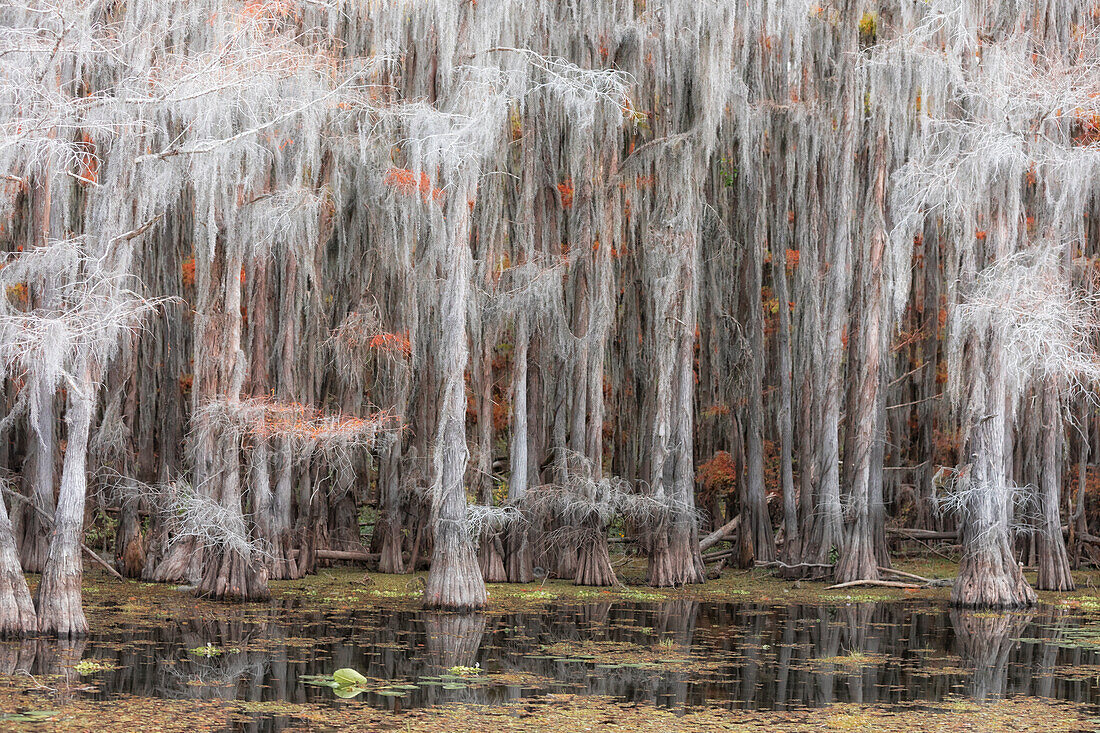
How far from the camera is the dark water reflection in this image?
8.80 meters

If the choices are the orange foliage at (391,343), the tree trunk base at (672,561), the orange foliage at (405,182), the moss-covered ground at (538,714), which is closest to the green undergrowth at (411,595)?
the tree trunk base at (672,561)

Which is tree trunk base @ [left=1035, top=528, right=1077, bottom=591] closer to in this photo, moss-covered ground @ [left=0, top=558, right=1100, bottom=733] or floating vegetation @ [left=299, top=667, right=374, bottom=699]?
moss-covered ground @ [left=0, top=558, right=1100, bottom=733]

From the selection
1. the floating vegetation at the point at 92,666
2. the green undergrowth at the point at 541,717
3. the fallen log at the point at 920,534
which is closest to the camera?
the green undergrowth at the point at 541,717

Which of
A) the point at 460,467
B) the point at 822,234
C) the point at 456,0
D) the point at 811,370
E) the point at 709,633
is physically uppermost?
the point at 456,0

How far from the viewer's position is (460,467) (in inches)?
580

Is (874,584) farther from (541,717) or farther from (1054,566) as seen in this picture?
(541,717)

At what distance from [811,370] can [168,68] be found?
40.4ft

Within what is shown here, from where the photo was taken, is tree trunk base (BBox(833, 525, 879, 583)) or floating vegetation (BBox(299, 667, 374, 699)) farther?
tree trunk base (BBox(833, 525, 879, 583))

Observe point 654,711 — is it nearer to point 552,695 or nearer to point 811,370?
point 552,695

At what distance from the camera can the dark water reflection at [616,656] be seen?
8.80 meters

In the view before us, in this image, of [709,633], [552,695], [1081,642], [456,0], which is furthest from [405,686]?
[456,0]

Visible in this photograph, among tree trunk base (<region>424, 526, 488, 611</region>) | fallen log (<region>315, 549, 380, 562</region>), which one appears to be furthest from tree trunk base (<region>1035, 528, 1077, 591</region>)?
fallen log (<region>315, 549, 380, 562</region>)

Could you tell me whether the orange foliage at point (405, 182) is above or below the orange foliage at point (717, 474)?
above

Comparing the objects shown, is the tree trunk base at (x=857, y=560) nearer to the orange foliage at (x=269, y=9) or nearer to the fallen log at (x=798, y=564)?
the fallen log at (x=798, y=564)
